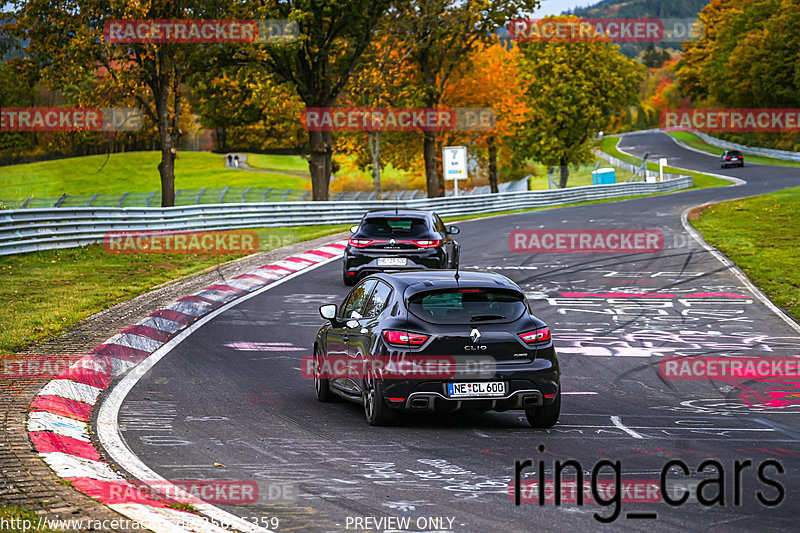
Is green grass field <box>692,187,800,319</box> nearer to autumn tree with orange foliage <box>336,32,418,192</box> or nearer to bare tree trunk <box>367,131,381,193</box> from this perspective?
autumn tree with orange foliage <box>336,32,418,192</box>

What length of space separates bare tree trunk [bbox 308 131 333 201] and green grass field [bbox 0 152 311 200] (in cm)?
5160

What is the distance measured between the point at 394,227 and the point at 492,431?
11.1m

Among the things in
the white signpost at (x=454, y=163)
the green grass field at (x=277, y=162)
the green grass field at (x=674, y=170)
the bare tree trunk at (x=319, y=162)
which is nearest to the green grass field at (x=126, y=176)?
the green grass field at (x=277, y=162)

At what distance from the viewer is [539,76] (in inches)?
2916

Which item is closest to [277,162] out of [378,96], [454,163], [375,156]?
[375,156]

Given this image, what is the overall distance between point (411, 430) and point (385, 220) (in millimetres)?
11085

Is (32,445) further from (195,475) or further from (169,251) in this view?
(169,251)

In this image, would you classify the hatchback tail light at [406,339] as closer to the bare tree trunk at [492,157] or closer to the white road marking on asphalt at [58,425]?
the white road marking on asphalt at [58,425]

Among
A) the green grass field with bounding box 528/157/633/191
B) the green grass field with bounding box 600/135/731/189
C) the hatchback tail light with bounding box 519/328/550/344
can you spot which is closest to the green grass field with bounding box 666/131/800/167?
the green grass field with bounding box 600/135/731/189

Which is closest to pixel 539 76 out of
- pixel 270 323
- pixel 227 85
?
pixel 227 85

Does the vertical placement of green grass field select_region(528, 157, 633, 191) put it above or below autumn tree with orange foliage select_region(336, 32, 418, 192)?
below

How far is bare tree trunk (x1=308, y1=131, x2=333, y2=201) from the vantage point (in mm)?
44094

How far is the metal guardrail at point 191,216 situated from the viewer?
24906 mm

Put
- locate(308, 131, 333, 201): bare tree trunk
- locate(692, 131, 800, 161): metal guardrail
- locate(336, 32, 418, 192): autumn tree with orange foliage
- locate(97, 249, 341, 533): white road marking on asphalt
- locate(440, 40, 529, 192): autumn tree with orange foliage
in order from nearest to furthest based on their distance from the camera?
locate(97, 249, 341, 533): white road marking on asphalt → locate(308, 131, 333, 201): bare tree trunk → locate(336, 32, 418, 192): autumn tree with orange foliage → locate(440, 40, 529, 192): autumn tree with orange foliage → locate(692, 131, 800, 161): metal guardrail
